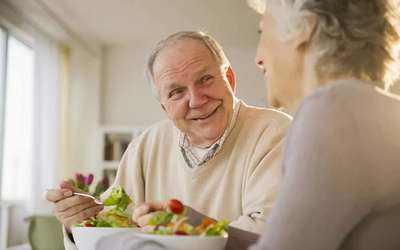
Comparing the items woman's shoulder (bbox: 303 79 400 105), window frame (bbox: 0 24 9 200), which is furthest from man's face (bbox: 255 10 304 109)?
window frame (bbox: 0 24 9 200)

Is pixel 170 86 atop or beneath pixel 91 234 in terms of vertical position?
atop

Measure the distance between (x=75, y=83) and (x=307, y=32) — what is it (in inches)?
212

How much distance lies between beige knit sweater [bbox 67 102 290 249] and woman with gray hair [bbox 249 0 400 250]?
396 millimetres

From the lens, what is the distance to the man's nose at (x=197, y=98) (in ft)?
4.88

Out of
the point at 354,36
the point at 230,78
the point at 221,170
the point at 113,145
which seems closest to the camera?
the point at 354,36

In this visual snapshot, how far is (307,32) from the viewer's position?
39.2 inches

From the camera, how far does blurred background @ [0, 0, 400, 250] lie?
4.75 meters

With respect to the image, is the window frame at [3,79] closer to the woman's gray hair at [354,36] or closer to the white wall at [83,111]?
the white wall at [83,111]

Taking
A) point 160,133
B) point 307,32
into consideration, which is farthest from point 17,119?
point 307,32

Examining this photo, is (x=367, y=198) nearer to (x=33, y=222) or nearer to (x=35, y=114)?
(x=33, y=222)

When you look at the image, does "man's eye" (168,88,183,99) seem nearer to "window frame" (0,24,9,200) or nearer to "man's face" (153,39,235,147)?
"man's face" (153,39,235,147)

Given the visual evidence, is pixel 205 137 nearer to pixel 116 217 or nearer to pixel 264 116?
pixel 264 116

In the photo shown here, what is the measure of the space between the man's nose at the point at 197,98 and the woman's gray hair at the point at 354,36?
0.52 metres

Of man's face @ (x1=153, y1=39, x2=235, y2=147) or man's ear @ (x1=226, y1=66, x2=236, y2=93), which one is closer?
man's face @ (x1=153, y1=39, x2=235, y2=147)
